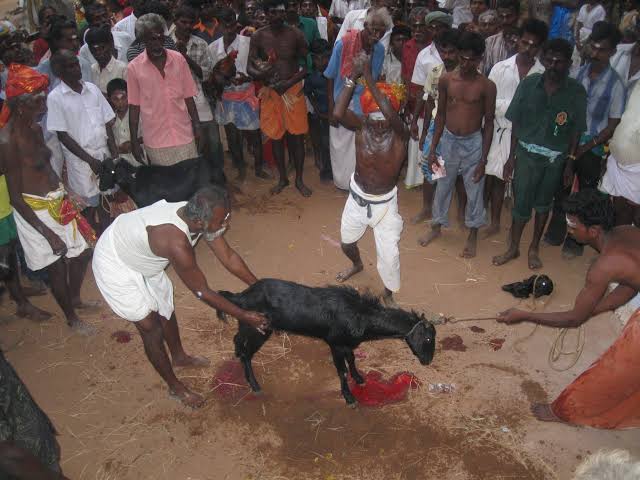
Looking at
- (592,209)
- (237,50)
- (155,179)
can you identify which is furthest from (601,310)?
(237,50)

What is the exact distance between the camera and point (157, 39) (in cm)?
593

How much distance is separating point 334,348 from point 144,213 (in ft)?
5.72

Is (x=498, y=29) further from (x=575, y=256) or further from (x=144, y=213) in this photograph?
(x=144, y=213)

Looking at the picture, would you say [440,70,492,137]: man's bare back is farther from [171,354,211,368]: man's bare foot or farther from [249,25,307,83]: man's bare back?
[171,354,211,368]: man's bare foot

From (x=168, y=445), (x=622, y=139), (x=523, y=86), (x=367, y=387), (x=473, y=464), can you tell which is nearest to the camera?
(x=473, y=464)

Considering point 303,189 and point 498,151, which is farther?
point 303,189

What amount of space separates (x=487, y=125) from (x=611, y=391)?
3042 millimetres

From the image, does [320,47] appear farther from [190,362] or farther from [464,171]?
[190,362]

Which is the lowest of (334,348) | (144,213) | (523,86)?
(334,348)

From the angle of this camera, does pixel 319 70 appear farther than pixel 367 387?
Yes

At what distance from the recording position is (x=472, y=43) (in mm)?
5453

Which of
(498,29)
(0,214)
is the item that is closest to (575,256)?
(498,29)

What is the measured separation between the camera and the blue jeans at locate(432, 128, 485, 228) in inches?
239

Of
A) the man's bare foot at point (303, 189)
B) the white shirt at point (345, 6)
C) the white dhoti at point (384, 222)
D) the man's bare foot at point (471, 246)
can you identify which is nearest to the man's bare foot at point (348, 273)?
the white dhoti at point (384, 222)
